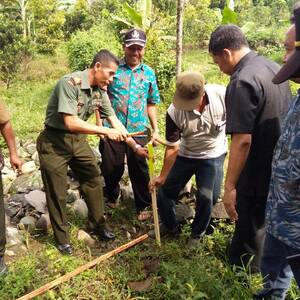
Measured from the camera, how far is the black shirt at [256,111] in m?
2.38

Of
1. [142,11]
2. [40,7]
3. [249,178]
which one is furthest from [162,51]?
[40,7]

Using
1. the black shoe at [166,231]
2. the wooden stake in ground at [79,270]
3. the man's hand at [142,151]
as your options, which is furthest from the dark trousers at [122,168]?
the wooden stake in ground at [79,270]

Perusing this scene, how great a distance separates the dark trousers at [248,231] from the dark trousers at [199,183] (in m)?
0.45

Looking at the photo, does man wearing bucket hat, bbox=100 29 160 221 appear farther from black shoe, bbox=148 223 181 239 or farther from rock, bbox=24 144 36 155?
rock, bbox=24 144 36 155

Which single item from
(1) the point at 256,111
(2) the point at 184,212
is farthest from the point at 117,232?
(1) the point at 256,111

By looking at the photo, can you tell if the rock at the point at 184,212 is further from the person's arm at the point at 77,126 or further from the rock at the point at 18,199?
the rock at the point at 18,199

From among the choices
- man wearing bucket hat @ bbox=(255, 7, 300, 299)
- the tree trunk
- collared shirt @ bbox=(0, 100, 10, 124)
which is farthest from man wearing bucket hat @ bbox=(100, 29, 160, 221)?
the tree trunk

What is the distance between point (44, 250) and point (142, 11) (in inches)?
378

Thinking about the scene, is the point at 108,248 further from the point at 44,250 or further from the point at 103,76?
the point at 103,76

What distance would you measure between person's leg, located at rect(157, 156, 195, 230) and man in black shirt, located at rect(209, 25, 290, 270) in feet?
2.33

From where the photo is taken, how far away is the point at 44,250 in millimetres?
3477

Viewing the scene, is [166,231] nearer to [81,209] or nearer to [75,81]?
[81,209]

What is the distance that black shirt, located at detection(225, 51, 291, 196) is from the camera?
7.82 feet

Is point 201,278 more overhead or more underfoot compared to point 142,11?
more underfoot
